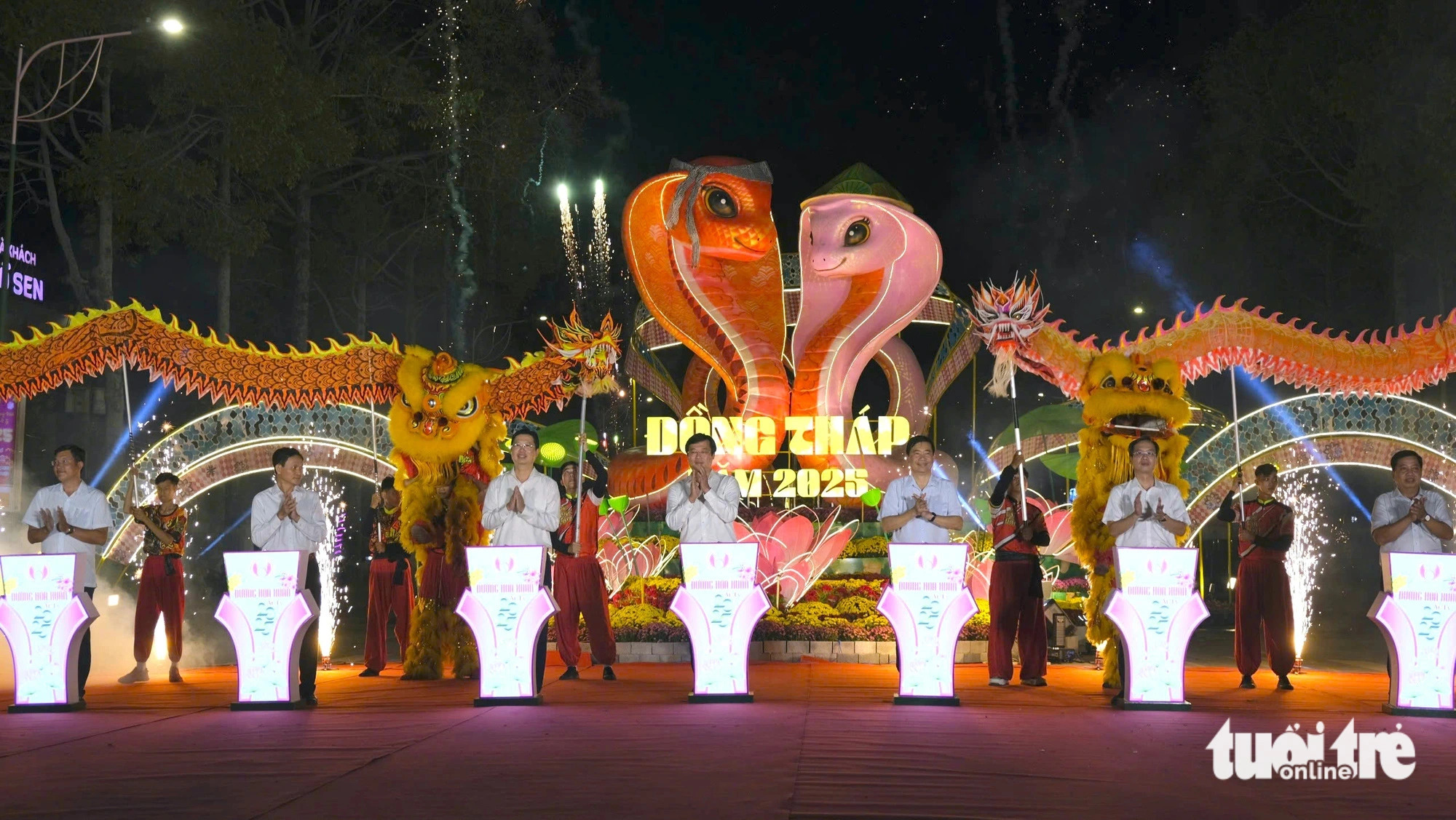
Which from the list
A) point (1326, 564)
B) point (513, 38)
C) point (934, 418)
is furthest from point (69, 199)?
point (1326, 564)

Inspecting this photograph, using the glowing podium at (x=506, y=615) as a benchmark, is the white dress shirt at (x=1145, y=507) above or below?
above

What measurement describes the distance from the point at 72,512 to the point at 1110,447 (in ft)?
21.9

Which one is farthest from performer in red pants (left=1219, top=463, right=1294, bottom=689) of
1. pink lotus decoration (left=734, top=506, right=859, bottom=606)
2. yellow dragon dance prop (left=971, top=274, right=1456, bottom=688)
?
pink lotus decoration (left=734, top=506, right=859, bottom=606)

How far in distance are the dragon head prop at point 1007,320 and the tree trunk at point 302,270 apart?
1379cm

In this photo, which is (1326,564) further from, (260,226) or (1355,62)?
(260,226)

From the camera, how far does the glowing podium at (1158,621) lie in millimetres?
7695

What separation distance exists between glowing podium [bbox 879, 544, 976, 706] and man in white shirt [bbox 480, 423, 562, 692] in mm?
2027

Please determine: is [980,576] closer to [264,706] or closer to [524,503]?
[524,503]

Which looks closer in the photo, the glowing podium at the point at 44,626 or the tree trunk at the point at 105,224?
the glowing podium at the point at 44,626

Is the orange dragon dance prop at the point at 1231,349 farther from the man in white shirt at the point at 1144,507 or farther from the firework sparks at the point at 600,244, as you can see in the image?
the firework sparks at the point at 600,244

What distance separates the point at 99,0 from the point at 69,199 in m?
3.29

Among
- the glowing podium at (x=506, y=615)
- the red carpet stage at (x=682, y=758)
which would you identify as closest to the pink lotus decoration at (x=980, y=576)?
the red carpet stage at (x=682, y=758)

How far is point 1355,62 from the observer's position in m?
19.0

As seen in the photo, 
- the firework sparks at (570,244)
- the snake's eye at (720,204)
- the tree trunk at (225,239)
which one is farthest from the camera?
the firework sparks at (570,244)
